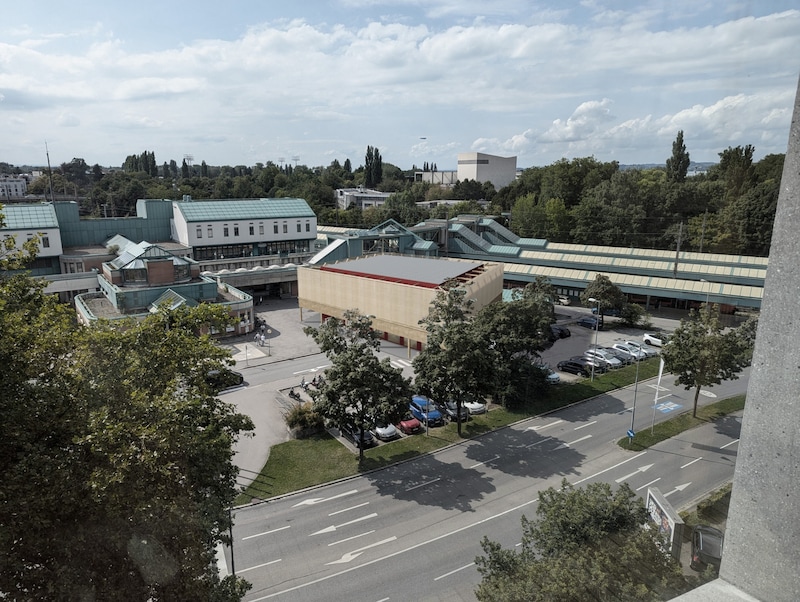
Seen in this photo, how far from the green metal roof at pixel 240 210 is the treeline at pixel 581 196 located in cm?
1501

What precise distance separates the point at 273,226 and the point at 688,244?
22603 mm

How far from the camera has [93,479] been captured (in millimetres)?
3855

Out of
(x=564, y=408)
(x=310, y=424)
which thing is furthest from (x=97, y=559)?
(x=564, y=408)

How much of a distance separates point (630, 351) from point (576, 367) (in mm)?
3234

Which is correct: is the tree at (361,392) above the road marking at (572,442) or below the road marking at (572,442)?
above

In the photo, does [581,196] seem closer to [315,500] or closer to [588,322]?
[588,322]

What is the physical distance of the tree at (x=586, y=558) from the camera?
4426 mm

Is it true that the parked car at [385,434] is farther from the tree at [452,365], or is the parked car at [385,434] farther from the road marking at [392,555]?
the road marking at [392,555]

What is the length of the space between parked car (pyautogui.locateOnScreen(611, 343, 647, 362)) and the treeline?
175 inches

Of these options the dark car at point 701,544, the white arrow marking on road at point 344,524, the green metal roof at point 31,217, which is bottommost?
the white arrow marking on road at point 344,524

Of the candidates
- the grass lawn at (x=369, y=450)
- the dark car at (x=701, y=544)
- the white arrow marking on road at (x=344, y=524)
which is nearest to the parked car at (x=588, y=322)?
the grass lawn at (x=369, y=450)

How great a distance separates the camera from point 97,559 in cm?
400

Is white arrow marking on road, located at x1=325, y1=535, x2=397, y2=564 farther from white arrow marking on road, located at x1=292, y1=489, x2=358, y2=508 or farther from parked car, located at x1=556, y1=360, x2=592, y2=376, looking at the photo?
parked car, located at x1=556, y1=360, x2=592, y2=376

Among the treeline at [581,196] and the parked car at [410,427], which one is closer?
the treeline at [581,196]
